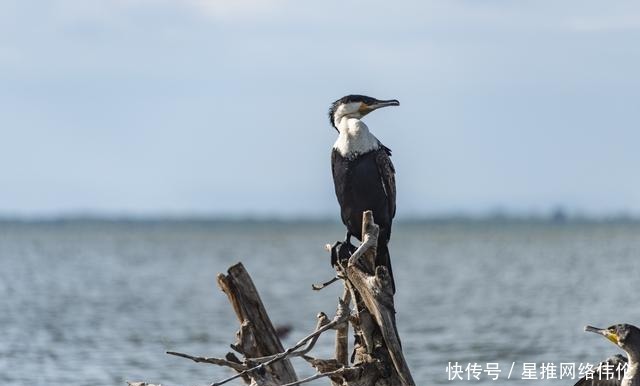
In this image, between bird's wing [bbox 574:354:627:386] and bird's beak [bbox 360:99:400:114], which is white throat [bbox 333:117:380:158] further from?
bird's wing [bbox 574:354:627:386]

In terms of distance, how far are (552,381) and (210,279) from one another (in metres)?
23.9

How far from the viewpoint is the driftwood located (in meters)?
8.16

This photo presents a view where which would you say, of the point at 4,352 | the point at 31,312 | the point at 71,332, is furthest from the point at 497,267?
the point at 4,352

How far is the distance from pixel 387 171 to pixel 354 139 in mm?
315

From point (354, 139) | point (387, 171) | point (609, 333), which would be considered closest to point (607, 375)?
point (609, 333)

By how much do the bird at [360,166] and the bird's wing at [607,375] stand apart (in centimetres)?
170

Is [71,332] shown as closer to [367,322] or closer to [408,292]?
[408,292]

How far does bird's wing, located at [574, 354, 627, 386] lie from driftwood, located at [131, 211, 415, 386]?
1.05 m

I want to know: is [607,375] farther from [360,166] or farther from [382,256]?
[360,166]

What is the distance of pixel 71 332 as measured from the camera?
21.5m

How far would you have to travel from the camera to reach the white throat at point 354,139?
932 cm

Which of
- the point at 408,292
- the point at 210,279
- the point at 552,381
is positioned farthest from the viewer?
the point at 210,279

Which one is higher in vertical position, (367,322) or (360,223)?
(360,223)

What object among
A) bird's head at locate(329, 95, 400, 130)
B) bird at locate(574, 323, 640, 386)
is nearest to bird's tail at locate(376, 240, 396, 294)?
bird's head at locate(329, 95, 400, 130)
